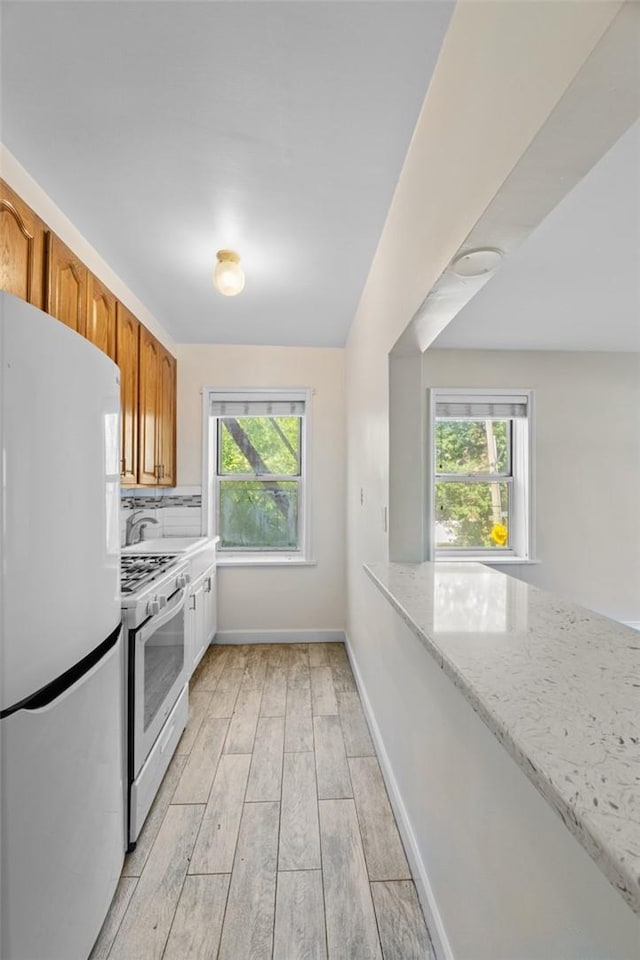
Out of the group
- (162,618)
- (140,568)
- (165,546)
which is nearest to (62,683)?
(162,618)

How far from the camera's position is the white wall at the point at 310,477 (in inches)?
149

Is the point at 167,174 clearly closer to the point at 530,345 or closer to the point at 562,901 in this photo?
the point at 562,901

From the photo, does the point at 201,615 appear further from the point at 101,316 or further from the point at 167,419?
the point at 101,316

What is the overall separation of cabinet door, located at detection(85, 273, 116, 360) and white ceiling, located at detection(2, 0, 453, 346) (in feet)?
0.62

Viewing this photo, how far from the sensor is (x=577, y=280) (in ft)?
7.61

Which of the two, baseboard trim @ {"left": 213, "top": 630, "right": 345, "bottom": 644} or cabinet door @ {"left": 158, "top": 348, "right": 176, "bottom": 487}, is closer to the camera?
cabinet door @ {"left": 158, "top": 348, "right": 176, "bottom": 487}

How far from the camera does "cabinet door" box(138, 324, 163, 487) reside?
2908 millimetres

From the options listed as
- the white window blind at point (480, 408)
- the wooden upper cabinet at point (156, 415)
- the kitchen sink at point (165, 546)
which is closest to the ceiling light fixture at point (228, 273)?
the wooden upper cabinet at point (156, 415)

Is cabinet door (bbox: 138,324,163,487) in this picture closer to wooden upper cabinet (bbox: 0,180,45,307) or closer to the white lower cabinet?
the white lower cabinet

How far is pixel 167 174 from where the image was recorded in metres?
1.72

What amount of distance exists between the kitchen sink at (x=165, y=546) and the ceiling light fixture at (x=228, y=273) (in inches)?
60.4

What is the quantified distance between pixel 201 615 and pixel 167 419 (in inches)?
58.3

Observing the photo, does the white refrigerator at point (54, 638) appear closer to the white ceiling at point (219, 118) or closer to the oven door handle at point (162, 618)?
the oven door handle at point (162, 618)

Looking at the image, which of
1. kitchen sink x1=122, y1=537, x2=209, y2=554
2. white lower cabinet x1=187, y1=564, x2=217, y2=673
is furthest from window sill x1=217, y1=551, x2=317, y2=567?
kitchen sink x1=122, y1=537, x2=209, y2=554
